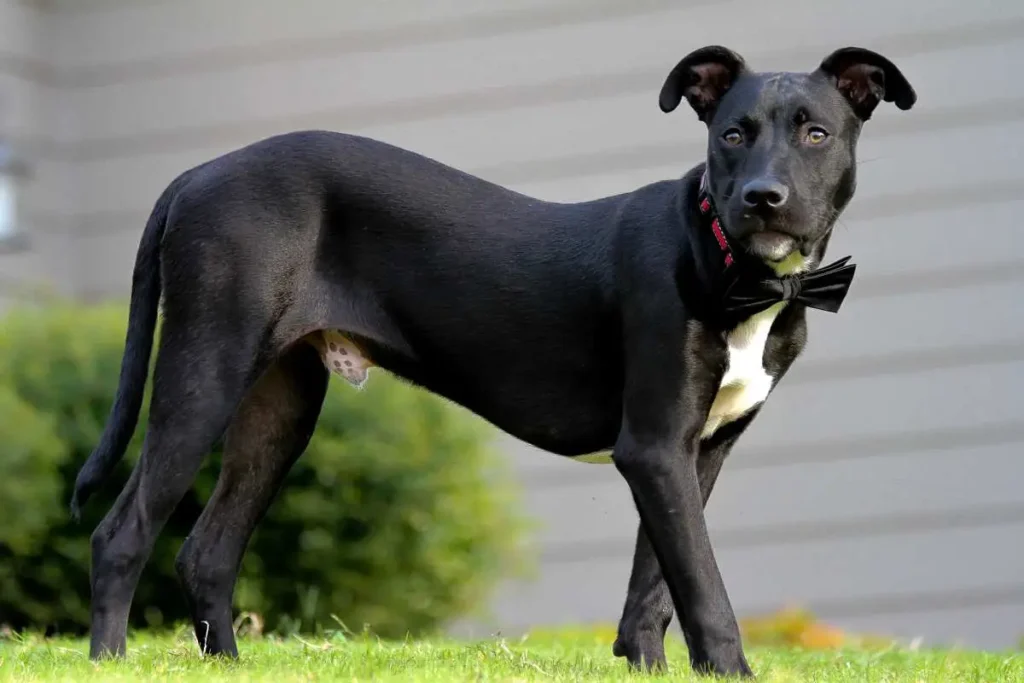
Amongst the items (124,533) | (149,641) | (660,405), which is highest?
(660,405)

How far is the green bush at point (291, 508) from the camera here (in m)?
7.21

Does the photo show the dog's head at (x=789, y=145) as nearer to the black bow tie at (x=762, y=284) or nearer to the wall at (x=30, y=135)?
the black bow tie at (x=762, y=284)

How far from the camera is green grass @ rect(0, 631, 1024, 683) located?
4160mm

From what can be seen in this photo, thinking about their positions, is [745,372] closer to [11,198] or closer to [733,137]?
[733,137]

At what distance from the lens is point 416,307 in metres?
4.99

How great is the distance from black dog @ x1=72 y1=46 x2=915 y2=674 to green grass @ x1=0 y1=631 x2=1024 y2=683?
0.22 meters

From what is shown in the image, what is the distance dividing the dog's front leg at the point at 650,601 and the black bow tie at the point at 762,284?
22.0 inches

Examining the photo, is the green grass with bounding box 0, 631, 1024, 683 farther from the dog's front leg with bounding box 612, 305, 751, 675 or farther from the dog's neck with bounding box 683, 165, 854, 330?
the dog's neck with bounding box 683, 165, 854, 330

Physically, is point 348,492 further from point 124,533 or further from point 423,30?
point 423,30

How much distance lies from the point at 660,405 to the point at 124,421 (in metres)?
1.69

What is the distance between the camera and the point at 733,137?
14.5ft

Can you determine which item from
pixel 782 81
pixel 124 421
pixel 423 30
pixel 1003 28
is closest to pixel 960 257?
pixel 1003 28

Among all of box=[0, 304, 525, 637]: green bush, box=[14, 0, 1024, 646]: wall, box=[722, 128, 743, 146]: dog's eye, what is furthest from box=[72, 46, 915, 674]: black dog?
box=[14, 0, 1024, 646]: wall

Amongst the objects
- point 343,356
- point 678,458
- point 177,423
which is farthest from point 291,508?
point 678,458
